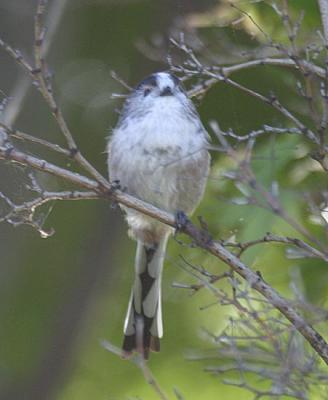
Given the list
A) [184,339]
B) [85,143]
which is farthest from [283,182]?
[85,143]

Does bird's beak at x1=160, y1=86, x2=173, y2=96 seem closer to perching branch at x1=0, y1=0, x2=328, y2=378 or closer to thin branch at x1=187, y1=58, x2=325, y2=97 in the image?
thin branch at x1=187, y1=58, x2=325, y2=97

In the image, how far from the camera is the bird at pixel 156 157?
4.25m

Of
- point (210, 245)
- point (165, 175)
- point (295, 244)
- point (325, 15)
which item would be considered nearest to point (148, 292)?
point (165, 175)

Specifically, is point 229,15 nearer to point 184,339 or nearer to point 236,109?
point 236,109

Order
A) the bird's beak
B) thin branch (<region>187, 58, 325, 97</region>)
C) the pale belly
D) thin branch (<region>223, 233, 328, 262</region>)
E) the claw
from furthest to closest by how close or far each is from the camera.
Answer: the bird's beak → the pale belly → the claw → thin branch (<region>187, 58, 325, 97</region>) → thin branch (<region>223, 233, 328, 262</region>)

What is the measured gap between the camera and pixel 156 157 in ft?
13.9

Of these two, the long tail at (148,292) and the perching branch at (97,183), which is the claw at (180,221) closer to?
the perching branch at (97,183)

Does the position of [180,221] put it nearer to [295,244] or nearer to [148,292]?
[295,244]

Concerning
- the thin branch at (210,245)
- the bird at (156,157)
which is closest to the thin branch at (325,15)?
the thin branch at (210,245)

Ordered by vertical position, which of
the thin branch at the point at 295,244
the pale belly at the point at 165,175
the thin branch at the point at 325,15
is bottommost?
the thin branch at the point at 295,244

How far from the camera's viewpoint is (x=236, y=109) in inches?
202

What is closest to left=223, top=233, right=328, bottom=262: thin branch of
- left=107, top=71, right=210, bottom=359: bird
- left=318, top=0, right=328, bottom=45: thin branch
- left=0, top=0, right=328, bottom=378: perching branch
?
left=0, top=0, right=328, bottom=378: perching branch

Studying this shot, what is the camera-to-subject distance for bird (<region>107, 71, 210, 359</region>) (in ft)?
13.9

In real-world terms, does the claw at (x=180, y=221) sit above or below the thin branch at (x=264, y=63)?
below
